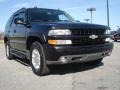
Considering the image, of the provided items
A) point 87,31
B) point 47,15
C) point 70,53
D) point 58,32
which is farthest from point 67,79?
point 47,15

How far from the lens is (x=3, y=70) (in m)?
8.09

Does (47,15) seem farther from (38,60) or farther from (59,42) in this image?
(59,42)

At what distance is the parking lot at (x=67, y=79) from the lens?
18.3 ft

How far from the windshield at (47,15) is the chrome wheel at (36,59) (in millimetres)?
1159

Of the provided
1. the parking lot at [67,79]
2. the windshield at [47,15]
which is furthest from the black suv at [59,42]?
the parking lot at [67,79]

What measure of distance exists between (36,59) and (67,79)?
115 centimetres

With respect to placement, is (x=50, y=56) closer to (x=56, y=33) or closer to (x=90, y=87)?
(x=56, y=33)

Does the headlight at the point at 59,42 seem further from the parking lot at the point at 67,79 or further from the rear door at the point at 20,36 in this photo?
the rear door at the point at 20,36

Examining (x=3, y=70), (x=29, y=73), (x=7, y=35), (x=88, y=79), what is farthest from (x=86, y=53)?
(x=7, y=35)

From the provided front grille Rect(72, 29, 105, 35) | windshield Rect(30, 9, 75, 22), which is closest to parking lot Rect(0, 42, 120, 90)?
front grille Rect(72, 29, 105, 35)

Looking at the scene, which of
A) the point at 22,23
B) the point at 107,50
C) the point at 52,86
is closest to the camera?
the point at 52,86

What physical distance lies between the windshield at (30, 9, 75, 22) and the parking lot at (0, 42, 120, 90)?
1476 mm

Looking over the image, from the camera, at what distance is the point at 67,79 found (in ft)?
20.7

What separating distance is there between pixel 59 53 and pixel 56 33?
0.48m
